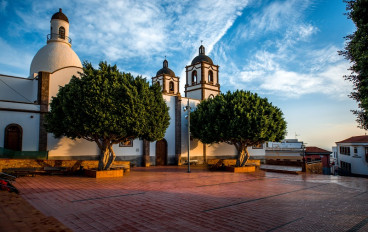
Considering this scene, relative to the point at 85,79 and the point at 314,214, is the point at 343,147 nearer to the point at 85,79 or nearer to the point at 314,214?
the point at 314,214

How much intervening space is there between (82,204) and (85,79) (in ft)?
34.3

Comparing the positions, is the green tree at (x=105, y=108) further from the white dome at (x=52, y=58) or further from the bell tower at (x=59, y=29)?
the bell tower at (x=59, y=29)

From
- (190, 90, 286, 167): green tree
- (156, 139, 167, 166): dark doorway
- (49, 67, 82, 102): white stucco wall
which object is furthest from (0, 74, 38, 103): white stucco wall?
(190, 90, 286, 167): green tree

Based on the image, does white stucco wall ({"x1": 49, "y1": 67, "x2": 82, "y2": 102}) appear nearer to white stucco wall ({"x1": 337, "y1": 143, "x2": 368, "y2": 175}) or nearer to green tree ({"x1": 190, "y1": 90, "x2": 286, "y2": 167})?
green tree ({"x1": 190, "y1": 90, "x2": 286, "y2": 167})

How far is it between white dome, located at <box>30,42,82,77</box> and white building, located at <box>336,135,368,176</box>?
1709 inches

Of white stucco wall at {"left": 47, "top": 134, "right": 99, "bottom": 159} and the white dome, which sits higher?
the white dome

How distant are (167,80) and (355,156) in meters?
33.6

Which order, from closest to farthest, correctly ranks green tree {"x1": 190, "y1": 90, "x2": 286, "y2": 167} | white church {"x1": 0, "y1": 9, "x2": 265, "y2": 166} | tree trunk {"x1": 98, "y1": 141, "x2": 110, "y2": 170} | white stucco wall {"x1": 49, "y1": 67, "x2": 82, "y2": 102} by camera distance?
1. tree trunk {"x1": 98, "y1": 141, "x2": 110, "y2": 170}
2. white church {"x1": 0, "y1": 9, "x2": 265, "y2": 166}
3. green tree {"x1": 190, "y1": 90, "x2": 286, "y2": 167}
4. white stucco wall {"x1": 49, "y1": 67, "x2": 82, "y2": 102}

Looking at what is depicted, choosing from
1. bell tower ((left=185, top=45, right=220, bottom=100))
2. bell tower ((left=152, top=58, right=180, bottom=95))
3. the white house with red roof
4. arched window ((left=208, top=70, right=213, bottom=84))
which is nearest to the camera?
bell tower ((left=185, top=45, right=220, bottom=100))

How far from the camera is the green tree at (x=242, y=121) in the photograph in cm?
2272

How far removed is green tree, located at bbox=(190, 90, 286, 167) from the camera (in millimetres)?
22719

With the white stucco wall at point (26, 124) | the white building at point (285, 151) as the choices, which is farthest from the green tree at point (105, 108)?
the white building at point (285, 151)

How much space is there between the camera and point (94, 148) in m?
24.9

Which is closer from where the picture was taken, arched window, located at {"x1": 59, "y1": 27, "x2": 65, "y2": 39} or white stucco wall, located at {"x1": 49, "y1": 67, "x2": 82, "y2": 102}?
white stucco wall, located at {"x1": 49, "y1": 67, "x2": 82, "y2": 102}
